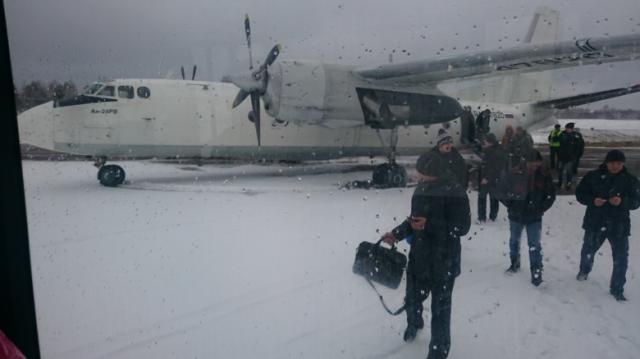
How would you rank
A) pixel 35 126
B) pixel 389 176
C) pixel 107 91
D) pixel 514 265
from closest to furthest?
pixel 514 265, pixel 35 126, pixel 389 176, pixel 107 91

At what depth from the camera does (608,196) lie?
2309mm

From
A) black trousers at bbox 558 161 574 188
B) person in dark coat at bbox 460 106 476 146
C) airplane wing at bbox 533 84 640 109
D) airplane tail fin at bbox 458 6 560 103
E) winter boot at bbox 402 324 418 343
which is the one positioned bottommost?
winter boot at bbox 402 324 418 343

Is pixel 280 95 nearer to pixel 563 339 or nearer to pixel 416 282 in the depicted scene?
pixel 416 282

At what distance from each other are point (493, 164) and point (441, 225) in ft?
2.41

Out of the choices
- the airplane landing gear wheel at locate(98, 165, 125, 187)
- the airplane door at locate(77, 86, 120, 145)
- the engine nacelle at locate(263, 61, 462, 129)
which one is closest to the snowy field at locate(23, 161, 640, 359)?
the engine nacelle at locate(263, 61, 462, 129)

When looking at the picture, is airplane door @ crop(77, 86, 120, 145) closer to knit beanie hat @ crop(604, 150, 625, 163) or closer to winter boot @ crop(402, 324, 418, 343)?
winter boot @ crop(402, 324, 418, 343)

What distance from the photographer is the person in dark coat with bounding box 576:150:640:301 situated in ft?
7.11

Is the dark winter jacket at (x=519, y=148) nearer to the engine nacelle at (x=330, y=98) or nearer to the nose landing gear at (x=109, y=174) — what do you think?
the engine nacelle at (x=330, y=98)

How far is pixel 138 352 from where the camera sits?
221 centimetres

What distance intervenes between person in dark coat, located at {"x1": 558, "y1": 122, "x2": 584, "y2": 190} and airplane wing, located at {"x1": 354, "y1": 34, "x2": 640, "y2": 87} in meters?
0.37

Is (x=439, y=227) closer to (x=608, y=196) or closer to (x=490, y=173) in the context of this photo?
(x=490, y=173)

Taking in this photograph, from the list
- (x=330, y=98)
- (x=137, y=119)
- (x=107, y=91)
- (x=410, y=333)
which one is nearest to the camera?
Answer: (x=410, y=333)

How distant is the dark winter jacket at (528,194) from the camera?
7.86 feet

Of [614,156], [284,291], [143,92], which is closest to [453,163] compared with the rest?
[614,156]
